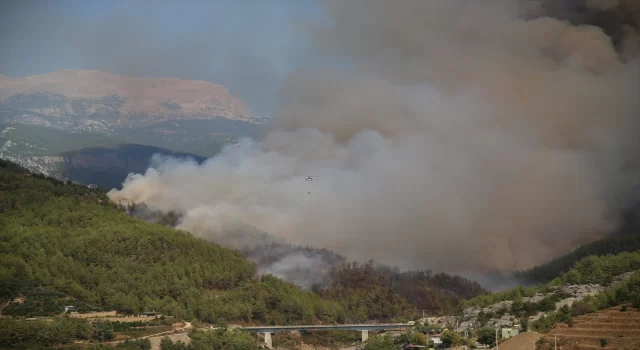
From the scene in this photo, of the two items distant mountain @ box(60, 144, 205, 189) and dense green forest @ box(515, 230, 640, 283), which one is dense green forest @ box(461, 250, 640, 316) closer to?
dense green forest @ box(515, 230, 640, 283)

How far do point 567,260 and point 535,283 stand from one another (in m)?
3.27

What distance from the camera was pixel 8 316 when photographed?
6241 cm

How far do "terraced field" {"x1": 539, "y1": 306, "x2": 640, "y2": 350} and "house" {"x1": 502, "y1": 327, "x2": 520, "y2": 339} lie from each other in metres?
2.82

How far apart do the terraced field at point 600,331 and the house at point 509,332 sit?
2819 mm

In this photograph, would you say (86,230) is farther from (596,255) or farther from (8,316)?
(596,255)

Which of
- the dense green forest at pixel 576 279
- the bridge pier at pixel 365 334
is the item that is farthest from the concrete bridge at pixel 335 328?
the dense green forest at pixel 576 279

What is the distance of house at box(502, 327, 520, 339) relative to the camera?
5966 cm

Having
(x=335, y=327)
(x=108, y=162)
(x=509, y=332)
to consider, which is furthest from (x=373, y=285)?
(x=108, y=162)

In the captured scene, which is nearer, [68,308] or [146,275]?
[68,308]

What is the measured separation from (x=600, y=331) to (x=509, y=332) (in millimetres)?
7174

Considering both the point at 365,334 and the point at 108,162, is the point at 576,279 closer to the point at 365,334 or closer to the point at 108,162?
the point at 365,334

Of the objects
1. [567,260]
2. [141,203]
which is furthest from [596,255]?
[141,203]

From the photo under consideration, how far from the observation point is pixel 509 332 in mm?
60125

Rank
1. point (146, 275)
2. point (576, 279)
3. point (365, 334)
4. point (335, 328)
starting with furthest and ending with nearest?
point (335, 328) < point (365, 334) < point (146, 275) < point (576, 279)
